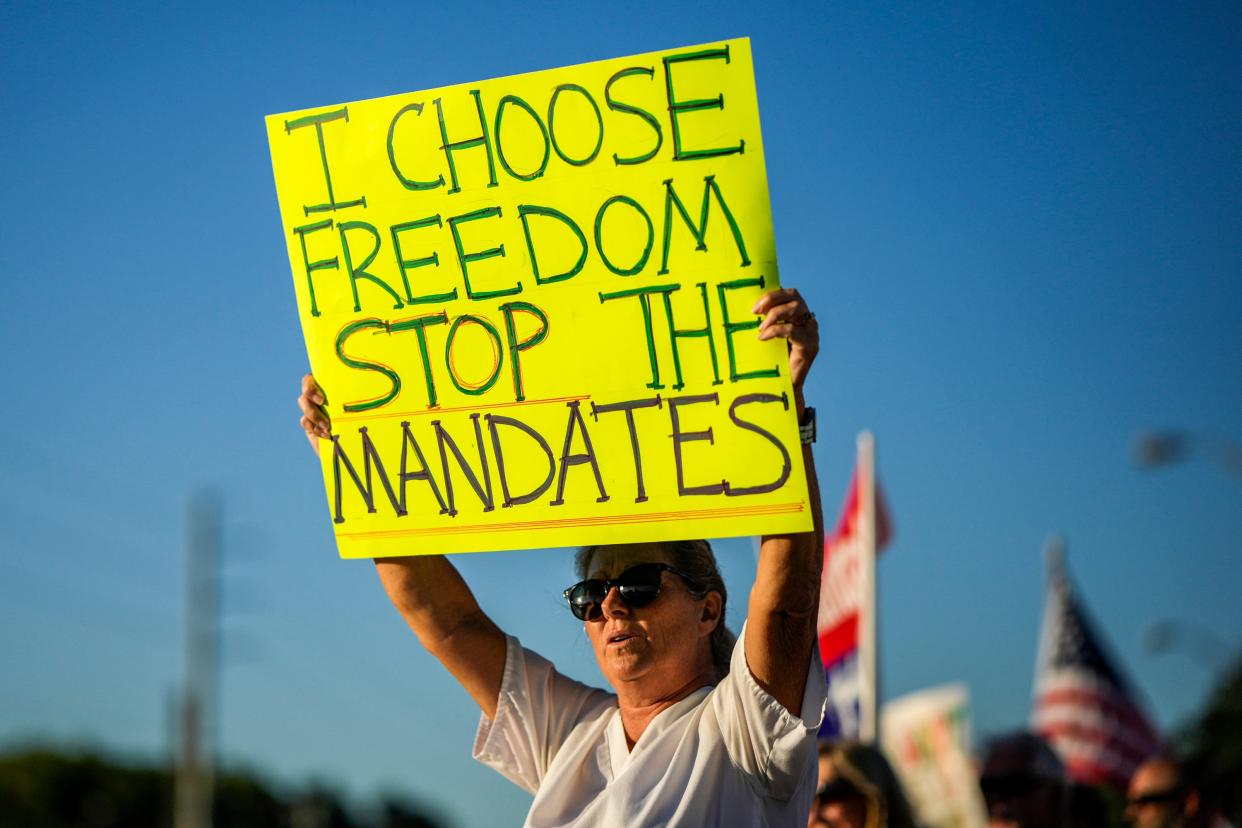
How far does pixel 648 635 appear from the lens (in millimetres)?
3273

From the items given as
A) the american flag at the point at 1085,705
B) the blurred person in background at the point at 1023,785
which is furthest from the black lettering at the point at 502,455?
the american flag at the point at 1085,705

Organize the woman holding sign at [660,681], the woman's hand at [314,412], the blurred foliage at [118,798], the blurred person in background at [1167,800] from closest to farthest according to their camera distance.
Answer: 1. the woman holding sign at [660,681]
2. the woman's hand at [314,412]
3. the blurred person in background at [1167,800]
4. the blurred foliage at [118,798]

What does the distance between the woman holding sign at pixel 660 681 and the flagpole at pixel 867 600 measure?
14.6ft

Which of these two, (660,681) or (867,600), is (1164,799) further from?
(867,600)

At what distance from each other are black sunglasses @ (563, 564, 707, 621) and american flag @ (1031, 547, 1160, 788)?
30.6 feet

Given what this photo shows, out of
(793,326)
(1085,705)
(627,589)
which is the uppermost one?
(793,326)

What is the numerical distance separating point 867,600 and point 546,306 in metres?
5.63

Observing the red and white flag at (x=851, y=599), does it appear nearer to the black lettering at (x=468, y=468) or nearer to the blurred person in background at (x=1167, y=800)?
the blurred person in background at (x=1167, y=800)

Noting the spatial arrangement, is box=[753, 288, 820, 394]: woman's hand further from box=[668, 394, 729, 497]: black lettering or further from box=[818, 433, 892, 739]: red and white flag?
box=[818, 433, 892, 739]: red and white flag

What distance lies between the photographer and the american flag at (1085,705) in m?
12.1

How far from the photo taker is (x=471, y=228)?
345 cm

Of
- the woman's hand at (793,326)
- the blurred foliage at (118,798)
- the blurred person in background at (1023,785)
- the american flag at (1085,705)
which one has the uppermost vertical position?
the woman's hand at (793,326)

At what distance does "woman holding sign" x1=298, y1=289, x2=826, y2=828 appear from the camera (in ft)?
9.66

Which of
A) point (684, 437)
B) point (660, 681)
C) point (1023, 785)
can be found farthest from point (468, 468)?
point (1023, 785)
